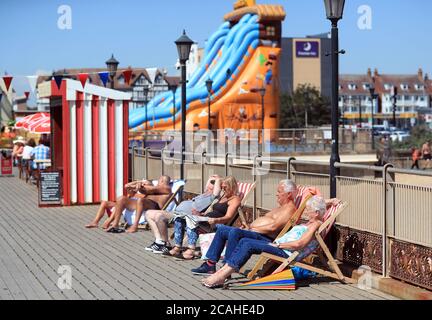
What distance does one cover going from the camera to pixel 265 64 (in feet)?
157

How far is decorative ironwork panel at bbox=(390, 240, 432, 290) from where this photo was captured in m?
7.45

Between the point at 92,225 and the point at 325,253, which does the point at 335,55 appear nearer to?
the point at 325,253

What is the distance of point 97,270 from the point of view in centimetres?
926

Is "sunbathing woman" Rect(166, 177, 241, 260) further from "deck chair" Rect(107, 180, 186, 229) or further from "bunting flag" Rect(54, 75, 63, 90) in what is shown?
"bunting flag" Rect(54, 75, 63, 90)

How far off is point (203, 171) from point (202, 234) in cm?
406

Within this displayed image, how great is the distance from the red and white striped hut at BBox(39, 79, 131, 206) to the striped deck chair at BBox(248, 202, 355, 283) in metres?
9.14

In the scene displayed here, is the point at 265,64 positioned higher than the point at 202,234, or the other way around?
the point at 265,64

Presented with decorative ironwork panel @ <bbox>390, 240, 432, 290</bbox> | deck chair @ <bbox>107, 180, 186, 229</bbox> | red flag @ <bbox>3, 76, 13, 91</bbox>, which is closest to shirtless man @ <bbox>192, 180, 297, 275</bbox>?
decorative ironwork panel @ <bbox>390, 240, 432, 290</bbox>

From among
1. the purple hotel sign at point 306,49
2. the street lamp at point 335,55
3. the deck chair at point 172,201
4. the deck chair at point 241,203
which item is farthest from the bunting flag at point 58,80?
the purple hotel sign at point 306,49

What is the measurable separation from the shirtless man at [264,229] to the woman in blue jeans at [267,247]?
31 centimetres

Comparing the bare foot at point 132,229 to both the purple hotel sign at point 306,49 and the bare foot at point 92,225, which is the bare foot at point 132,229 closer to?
the bare foot at point 92,225

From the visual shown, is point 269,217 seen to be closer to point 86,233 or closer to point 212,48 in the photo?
point 86,233
